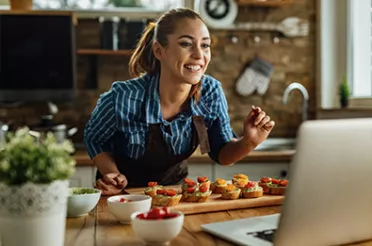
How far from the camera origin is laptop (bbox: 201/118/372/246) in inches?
34.8

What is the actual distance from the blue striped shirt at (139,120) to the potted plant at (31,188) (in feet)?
3.07

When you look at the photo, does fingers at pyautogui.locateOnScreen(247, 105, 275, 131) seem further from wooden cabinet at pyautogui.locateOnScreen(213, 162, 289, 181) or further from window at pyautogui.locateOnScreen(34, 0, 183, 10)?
window at pyautogui.locateOnScreen(34, 0, 183, 10)

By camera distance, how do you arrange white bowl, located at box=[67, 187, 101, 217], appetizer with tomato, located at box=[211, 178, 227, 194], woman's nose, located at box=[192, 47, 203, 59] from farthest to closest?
woman's nose, located at box=[192, 47, 203, 59] < appetizer with tomato, located at box=[211, 178, 227, 194] < white bowl, located at box=[67, 187, 101, 217]

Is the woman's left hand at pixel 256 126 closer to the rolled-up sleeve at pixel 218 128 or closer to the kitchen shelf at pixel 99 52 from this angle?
the rolled-up sleeve at pixel 218 128

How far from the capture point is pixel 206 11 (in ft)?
11.6

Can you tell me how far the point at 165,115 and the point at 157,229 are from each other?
3.09 feet

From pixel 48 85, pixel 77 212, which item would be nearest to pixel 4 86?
pixel 48 85

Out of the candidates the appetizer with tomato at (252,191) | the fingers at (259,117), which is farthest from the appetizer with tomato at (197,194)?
the fingers at (259,117)

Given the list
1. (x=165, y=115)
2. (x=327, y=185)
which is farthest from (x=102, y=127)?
(x=327, y=185)

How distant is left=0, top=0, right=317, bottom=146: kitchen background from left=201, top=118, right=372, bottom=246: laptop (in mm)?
2593

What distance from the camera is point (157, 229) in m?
1.01

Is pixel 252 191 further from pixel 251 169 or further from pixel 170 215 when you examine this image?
pixel 251 169

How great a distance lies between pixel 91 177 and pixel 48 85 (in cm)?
68

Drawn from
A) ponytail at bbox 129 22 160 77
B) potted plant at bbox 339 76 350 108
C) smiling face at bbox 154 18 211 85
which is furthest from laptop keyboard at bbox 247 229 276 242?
potted plant at bbox 339 76 350 108
